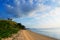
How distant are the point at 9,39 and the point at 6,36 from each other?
1.31m

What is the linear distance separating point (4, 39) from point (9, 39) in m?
0.63

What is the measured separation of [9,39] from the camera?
21.7 metres

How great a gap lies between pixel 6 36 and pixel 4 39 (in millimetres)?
1545

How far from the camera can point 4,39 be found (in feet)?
70.0

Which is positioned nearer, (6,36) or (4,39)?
(4,39)

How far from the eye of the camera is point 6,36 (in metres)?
22.9
